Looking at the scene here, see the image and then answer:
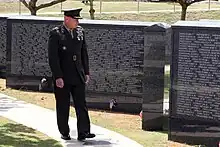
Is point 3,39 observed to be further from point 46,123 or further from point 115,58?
point 46,123

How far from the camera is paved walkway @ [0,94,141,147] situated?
27.5ft

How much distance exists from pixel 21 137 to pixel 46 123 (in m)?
1.10

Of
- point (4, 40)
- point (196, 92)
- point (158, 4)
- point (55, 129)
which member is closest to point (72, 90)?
point (55, 129)

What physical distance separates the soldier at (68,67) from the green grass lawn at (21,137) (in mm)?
320

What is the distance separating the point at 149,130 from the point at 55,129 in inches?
57.2

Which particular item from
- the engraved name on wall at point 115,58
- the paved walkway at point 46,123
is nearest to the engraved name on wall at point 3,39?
the paved walkway at point 46,123

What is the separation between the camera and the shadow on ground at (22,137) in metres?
8.18

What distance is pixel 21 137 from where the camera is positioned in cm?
858

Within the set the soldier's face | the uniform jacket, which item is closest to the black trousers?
the uniform jacket

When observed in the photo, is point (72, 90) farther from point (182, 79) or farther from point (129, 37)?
point (129, 37)

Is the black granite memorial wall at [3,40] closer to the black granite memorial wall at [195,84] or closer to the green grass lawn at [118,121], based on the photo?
the green grass lawn at [118,121]

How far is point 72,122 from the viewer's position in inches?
385

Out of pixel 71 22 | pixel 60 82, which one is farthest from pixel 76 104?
pixel 71 22

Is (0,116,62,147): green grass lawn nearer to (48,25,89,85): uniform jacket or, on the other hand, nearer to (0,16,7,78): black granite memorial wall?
(48,25,89,85): uniform jacket
